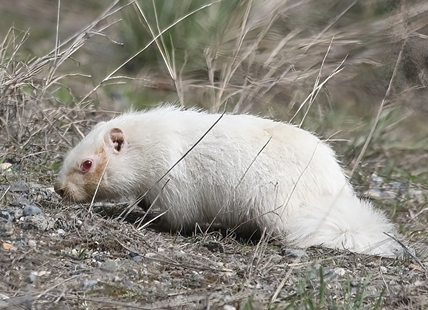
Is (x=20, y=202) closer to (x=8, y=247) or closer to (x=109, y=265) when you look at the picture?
(x=8, y=247)

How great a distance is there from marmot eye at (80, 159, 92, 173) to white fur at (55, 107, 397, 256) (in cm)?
3

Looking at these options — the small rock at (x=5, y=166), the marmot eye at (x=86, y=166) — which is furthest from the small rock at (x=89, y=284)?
the small rock at (x=5, y=166)

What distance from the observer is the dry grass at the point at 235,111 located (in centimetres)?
352

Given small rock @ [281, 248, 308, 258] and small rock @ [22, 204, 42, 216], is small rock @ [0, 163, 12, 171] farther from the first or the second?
small rock @ [281, 248, 308, 258]

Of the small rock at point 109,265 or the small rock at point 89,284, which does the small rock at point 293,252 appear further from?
the small rock at point 89,284

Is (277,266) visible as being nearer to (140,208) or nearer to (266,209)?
(266,209)

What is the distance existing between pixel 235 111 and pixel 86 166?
5.76 feet

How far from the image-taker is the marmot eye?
15.7 feet

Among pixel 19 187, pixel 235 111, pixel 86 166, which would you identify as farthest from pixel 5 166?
pixel 235 111

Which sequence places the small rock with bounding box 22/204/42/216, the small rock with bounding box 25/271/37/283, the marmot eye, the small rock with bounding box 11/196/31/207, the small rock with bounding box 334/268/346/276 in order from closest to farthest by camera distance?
the small rock with bounding box 25/271/37/283 → the small rock with bounding box 334/268/346/276 → the small rock with bounding box 22/204/42/216 → the small rock with bounding box 11/196/31/207 → the marmot eye

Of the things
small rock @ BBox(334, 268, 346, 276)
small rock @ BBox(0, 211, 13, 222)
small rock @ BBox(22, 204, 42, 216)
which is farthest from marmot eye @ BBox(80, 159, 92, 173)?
small rock @ BBox(334, 268, 346, 276)

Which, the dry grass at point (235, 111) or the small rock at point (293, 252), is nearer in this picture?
the dry grass at point (235, 111)

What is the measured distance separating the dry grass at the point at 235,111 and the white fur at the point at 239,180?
17 centimetres

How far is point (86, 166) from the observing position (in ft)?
15.7
